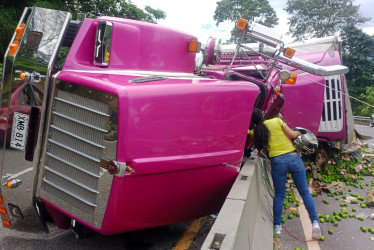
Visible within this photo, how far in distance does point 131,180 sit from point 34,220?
1.20 meters

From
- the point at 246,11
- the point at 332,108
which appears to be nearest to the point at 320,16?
the point at 246,11

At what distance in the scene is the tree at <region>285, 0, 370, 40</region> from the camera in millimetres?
36125

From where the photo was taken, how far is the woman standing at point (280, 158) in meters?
4.60

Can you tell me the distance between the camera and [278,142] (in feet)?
15.3

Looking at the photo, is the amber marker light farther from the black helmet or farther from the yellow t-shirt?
the black helmet

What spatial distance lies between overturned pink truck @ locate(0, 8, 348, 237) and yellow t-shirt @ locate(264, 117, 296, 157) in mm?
1028

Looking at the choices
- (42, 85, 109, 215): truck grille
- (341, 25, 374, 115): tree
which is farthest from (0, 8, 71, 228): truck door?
(341, 25, 374, 115): tree

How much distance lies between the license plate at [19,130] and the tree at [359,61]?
32.3 m

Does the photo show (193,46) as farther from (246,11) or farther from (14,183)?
(246,11)

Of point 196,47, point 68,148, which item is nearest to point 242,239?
point 68,148

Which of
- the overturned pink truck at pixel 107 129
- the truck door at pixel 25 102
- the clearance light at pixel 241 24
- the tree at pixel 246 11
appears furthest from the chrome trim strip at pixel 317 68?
the tree at pixel 246 11

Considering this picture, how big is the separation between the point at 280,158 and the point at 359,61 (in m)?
31.4

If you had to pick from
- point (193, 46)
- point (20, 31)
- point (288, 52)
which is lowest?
point (20, 31)

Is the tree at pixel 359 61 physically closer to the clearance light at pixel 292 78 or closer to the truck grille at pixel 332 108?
the truck grille at pixel 332 108
